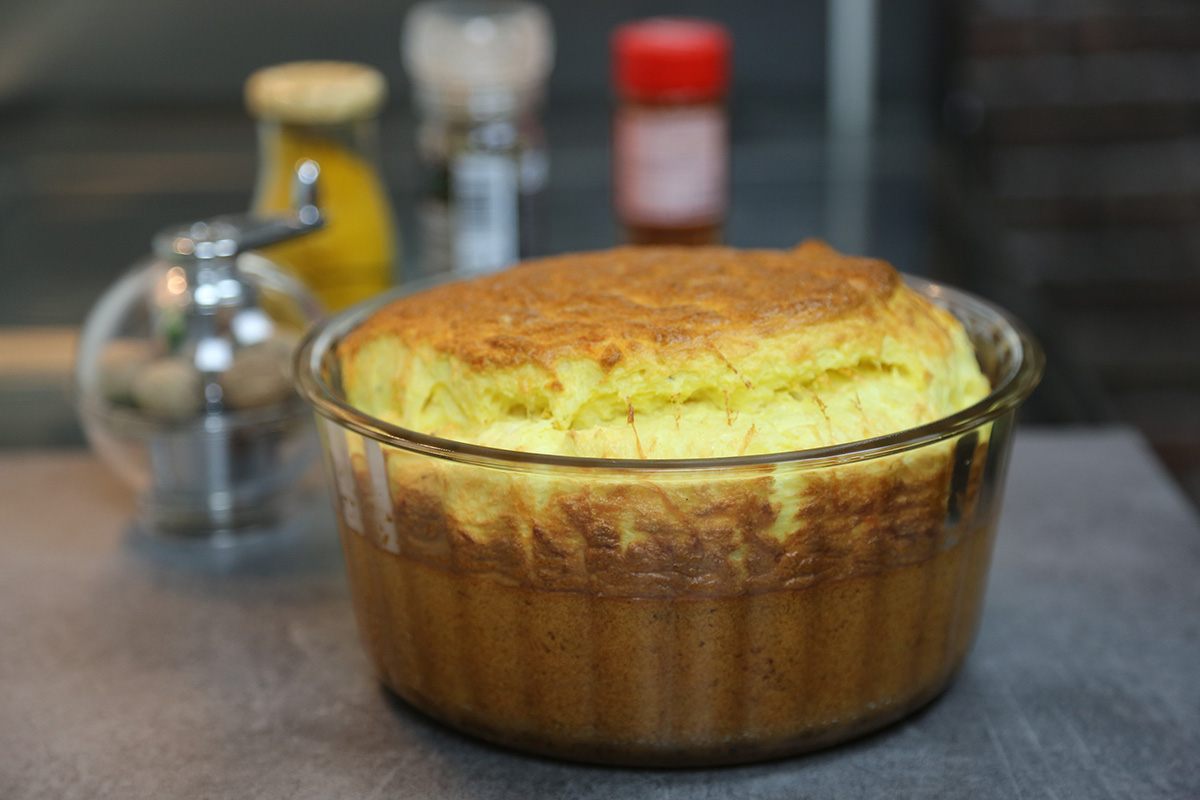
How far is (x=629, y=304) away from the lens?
70cm

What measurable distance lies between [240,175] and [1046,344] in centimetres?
132

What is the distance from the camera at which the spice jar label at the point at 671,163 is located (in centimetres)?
122

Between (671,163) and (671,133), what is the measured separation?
3 centimetres

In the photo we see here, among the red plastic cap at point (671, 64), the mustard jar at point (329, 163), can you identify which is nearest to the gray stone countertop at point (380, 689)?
→ the mustard jar at point (329, 163)

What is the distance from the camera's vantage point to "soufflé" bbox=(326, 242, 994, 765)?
0.60 metres

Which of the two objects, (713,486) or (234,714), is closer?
(713,486)

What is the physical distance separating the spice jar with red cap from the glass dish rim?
506mm

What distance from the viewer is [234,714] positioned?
73 cm

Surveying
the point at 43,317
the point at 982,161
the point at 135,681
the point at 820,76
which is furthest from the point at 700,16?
the point at 135,681

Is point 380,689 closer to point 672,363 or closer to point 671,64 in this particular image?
point 672,363

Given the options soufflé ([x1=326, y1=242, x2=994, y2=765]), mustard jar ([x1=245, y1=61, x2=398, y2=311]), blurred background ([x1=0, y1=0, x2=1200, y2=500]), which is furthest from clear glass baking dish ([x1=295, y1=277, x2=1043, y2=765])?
blurred background ([x1=0, y1=0, x2=1200, y2=500])

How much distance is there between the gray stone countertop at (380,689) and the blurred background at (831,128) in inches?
33.7

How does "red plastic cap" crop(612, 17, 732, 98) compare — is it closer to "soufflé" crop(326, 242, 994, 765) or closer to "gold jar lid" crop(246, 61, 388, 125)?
"gold jar lid" crop(246, 61, 388, 125)

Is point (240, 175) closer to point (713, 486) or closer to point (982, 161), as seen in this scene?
point (982, 161)
